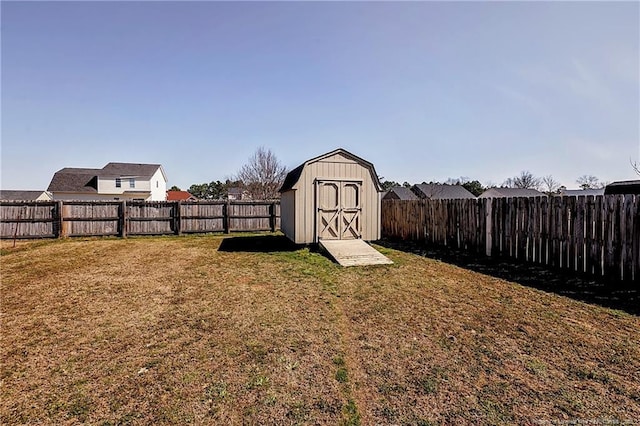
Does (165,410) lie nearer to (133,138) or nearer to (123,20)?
(123,20)

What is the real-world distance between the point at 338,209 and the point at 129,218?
1010 cm

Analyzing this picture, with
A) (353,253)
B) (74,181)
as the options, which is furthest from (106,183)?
(353,253)

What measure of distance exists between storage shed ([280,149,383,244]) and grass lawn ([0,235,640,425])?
334cm

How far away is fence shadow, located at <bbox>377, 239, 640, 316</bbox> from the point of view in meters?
4.67

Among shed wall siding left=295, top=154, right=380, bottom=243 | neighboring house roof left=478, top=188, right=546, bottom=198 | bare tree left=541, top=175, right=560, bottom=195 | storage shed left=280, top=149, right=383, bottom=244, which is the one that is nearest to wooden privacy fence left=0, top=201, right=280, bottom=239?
storage shed left=280, top=149, right=383, bottom=244

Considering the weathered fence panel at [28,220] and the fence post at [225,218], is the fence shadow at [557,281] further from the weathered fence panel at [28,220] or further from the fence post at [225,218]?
the weathered fence panel at [28,220]

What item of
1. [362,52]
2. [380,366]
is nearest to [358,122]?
[362,52]

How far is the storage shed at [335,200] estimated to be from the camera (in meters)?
9.19

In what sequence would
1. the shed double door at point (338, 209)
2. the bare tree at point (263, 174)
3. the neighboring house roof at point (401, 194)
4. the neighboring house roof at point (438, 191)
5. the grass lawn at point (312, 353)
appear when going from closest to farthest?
the grass lawn at point (312, 353) → the shed double door at point (338, 209) → the bare tree at point (263, 174) → the neighboring house roof at point (401, 194) → the neighboring house roof at point (438, 191)

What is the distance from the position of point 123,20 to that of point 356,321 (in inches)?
375

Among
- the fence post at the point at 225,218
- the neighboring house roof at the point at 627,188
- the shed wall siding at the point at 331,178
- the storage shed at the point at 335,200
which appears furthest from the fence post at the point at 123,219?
the neighboring house roof at the point at 627,188

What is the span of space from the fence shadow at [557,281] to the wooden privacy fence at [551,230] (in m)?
0.30

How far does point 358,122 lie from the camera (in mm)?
14555

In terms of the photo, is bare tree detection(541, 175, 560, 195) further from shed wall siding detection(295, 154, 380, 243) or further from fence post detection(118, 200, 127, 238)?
fence post detection(118, 200, 127, 238)
